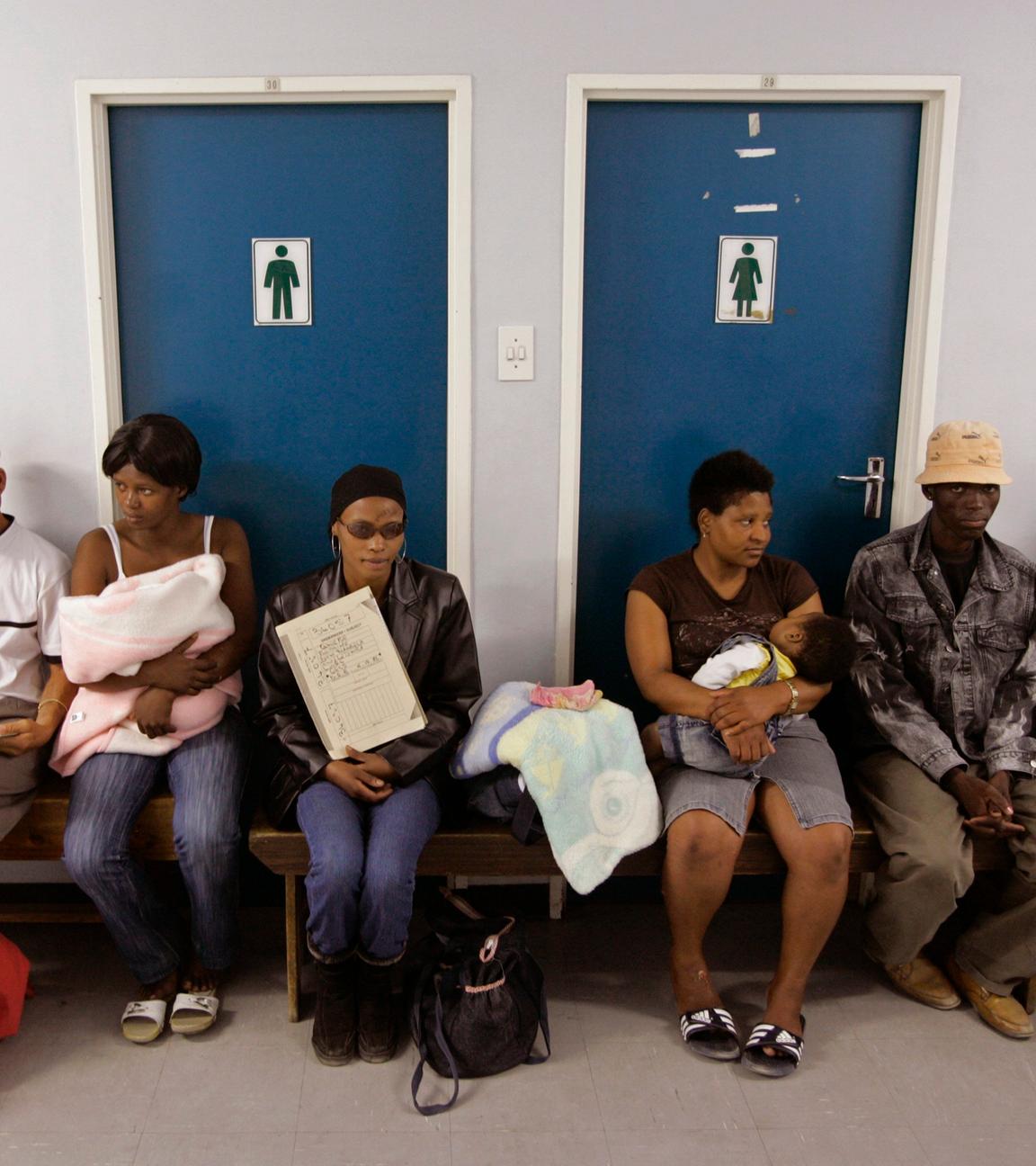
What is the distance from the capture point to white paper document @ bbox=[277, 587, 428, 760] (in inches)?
91.4

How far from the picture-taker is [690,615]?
251 centimetres

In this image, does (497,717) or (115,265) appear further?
(115,265)

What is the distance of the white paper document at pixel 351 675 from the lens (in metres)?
2.32

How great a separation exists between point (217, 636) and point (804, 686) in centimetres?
155

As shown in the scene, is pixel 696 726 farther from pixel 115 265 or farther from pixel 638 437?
pixel 115 265

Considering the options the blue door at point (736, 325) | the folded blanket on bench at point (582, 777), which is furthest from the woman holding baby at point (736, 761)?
the blue door at point (736, 325)

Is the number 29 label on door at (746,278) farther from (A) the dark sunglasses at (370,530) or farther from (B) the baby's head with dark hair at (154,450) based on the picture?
(B) the baby's head with dark hair at (154,450)

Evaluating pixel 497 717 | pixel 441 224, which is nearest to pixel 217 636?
pixel 497 717

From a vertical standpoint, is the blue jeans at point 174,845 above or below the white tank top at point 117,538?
below

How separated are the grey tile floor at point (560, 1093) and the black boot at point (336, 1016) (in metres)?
0.04

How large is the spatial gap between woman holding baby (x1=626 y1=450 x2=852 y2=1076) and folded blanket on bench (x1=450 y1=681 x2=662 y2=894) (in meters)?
0.11

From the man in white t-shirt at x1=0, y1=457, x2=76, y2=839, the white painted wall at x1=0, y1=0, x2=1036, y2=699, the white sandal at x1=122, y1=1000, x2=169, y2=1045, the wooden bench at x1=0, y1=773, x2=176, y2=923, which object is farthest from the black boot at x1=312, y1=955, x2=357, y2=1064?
the white painted wall at x1=0, y1=0, x2=1036, y2=699

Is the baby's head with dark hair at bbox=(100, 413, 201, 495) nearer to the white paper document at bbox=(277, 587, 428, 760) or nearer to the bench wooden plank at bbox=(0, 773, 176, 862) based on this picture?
the white paper document at bbox=(277, 587, 428, 760)

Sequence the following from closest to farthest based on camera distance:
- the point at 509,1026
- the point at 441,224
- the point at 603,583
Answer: the point at 509,1026, the point at 441,224, the point at 603,583
